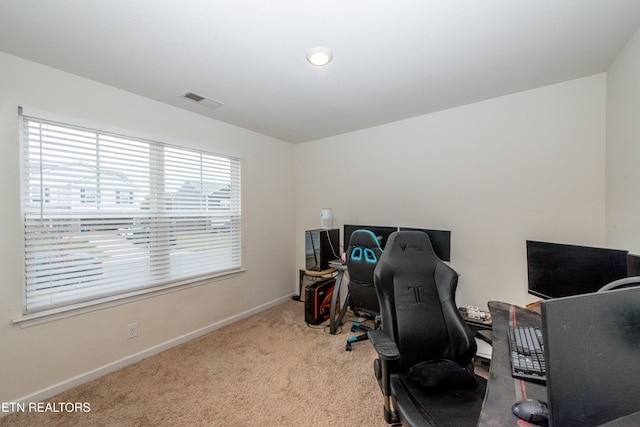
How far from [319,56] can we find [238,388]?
2547 mm

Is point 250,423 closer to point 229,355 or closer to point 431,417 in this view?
point 229,355

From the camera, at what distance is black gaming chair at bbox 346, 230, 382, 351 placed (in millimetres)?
2445

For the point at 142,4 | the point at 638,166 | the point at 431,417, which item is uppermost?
the point at 142,4

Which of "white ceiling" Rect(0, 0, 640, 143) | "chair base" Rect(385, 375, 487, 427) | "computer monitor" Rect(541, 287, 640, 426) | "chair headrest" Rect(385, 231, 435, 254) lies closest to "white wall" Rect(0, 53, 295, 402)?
"white ceiling" Rect(0, 0, 640, 143)

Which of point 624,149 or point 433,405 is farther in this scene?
point 624,149

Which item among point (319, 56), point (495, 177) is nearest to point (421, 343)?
point (495, 177)

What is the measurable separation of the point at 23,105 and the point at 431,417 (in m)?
3.16

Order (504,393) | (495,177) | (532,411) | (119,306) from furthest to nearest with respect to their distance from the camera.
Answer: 1. (495,177)
2. (119,306)
3. (504,393)
4. (532,411)

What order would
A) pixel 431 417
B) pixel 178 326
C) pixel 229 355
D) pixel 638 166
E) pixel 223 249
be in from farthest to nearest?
pixel 223 249 → pixel 178 326 → pixel 229 355 → pixel 638 166 → pixel 431 417

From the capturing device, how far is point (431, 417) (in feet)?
3.62

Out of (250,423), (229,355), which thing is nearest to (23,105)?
(229,355)

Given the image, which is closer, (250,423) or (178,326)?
(250,423)

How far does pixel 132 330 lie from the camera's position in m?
2.29

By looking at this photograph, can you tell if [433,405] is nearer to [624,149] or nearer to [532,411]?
[532,411]
